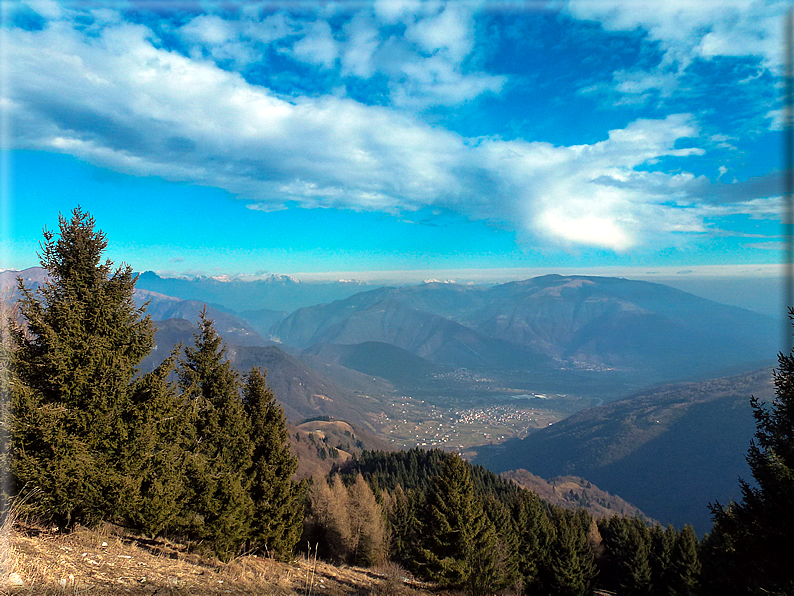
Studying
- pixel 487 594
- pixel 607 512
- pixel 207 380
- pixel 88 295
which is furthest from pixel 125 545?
pixel 607 512

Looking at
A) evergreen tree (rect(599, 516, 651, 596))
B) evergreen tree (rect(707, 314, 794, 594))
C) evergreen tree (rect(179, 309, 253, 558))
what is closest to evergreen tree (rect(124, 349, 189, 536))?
evergreen tree (rect(179, 309, 253, 558))

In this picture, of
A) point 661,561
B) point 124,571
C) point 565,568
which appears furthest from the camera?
point 661,561

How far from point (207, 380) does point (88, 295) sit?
7.36 m

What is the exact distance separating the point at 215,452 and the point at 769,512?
2130cm

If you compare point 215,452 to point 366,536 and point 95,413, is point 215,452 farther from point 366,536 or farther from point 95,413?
point 366,536

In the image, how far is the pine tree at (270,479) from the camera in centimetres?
1962

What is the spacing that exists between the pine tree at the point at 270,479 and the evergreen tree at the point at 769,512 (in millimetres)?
18872

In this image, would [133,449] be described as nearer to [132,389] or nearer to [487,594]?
[132,389]

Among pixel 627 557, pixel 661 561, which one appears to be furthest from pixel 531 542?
pixel 661 561

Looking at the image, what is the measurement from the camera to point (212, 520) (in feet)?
55.6

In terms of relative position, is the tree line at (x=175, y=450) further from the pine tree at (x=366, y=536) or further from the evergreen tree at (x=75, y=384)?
the pine tree at (x=366, y=536)

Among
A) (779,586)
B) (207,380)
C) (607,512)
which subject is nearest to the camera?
(779,586)

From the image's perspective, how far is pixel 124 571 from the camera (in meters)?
10.6

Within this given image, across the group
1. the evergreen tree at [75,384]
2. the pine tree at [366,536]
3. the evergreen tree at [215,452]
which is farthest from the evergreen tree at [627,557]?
the evergreen tree at [75,384]
